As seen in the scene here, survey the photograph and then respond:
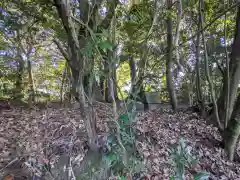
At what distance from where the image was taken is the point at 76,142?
1.91 m

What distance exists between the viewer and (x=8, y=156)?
1.82 m

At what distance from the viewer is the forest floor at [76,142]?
70.6 inches

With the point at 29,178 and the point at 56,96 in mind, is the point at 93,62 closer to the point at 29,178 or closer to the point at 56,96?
the point at 29,178

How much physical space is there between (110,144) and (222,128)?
1806 mm

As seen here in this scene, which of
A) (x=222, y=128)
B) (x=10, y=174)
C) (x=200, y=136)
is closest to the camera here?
(x=10, y=174)

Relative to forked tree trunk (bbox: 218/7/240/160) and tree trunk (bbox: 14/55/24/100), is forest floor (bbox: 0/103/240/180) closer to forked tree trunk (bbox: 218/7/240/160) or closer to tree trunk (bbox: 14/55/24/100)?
forked tree trunk (bbox: 218/7/240/160)

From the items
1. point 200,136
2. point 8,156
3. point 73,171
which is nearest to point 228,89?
point 200,136

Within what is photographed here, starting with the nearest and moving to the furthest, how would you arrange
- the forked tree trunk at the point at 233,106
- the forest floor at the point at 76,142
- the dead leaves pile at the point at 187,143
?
the forest floor at the point at 76,142, the dead leaves pile at the point at 187,143, the forked tree trunk at the point at 233,106

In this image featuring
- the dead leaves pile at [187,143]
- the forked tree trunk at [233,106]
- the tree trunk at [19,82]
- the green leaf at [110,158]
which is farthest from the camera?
the tree trunk at [19,82]

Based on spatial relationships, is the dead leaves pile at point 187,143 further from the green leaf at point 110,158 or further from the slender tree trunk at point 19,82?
the slender tree trunk at point 19,82

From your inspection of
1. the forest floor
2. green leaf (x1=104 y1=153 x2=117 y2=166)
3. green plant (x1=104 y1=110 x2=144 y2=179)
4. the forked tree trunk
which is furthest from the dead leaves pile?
green leaf (x1=104 y1=153 x2=117 y2=166)

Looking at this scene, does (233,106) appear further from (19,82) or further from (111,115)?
(19,82)

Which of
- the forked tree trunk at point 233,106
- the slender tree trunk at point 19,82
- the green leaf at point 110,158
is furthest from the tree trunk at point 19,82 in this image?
the forked tree trunk at point 233,106

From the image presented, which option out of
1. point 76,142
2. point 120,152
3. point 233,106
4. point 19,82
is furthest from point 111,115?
point 19,82
